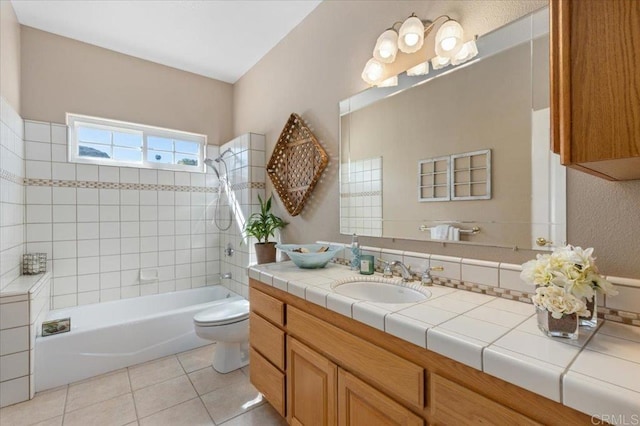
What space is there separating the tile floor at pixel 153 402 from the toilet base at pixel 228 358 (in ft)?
0.16

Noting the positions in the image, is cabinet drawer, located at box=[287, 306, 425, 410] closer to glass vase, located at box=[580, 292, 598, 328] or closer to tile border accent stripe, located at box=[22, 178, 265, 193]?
glass vase, located at box=[580, 292, 598, 328]

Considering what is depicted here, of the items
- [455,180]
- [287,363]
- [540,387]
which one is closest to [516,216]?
[455,180]

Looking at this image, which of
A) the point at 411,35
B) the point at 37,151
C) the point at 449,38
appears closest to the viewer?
the point at 449,38

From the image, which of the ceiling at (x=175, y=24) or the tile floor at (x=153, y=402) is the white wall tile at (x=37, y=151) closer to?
the ceiling at (x=175, y=24)

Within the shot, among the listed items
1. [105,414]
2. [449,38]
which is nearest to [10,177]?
[105,414]

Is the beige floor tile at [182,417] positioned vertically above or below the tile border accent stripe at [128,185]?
below

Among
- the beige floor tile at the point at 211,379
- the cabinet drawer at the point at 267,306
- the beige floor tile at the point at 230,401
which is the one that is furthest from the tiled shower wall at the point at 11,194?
the cabinet drawer at the point at 267,306

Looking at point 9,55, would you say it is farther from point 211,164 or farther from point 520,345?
point 520,345

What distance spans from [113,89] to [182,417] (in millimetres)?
2920

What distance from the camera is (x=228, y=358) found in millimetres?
2254

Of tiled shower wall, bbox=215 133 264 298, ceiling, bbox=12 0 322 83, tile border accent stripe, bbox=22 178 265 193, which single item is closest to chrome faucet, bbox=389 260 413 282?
tiled shower wall, bbox=215 133 264 298

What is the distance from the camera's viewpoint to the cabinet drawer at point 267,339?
1551mm

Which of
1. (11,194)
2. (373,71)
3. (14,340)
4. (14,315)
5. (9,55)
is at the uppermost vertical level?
(9,55)

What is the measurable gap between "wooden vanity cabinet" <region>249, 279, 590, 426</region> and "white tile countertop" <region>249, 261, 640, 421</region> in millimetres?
42
